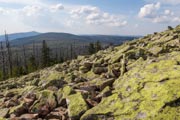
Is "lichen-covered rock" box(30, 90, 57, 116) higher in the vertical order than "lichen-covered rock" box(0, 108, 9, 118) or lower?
higher

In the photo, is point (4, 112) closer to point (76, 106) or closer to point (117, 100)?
point (76, 106)

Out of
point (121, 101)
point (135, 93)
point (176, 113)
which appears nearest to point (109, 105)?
point (121, 101)

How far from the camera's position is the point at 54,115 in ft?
42.1

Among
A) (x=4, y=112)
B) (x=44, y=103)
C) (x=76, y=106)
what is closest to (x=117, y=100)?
(x=76, y=106)

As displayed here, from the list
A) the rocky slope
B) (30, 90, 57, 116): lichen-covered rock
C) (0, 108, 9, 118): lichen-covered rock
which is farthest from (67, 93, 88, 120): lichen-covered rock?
(0, 108, 9, 118): lichen-covered rock

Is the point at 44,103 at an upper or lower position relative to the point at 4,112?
upper

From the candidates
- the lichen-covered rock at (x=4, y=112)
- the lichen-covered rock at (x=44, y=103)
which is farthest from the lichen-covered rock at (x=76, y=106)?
the lichen-covered rock at (x=4, y=112)

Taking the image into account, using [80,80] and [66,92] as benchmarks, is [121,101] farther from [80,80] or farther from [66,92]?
[80,80]

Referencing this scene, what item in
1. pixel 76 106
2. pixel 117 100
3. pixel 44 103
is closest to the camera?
pixel 117 100

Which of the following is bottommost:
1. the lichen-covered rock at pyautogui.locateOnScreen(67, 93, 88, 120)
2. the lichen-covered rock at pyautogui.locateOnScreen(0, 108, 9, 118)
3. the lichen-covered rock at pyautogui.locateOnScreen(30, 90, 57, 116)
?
the lichen-covered rock at pyautogui.locateOnScreen(0, 108, 9, 118)

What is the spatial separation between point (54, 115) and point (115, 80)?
4275 mm

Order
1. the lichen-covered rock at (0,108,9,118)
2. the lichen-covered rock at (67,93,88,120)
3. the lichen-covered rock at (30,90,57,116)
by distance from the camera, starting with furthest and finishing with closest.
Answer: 1. the lichen-covered rock at (0,108,9,118)
2. the lichen-covered rock at (30,90,57,116)
3. the lichen-covered rock at (67,93,88,120)

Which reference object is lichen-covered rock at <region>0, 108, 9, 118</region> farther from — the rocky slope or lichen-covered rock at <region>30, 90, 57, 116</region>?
lichen-covered rock at <region>30, 90, 57, 116</region>

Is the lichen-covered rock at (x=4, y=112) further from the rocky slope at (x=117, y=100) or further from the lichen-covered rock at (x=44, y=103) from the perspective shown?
the lichen-covered rock at (x=44, y=103)
